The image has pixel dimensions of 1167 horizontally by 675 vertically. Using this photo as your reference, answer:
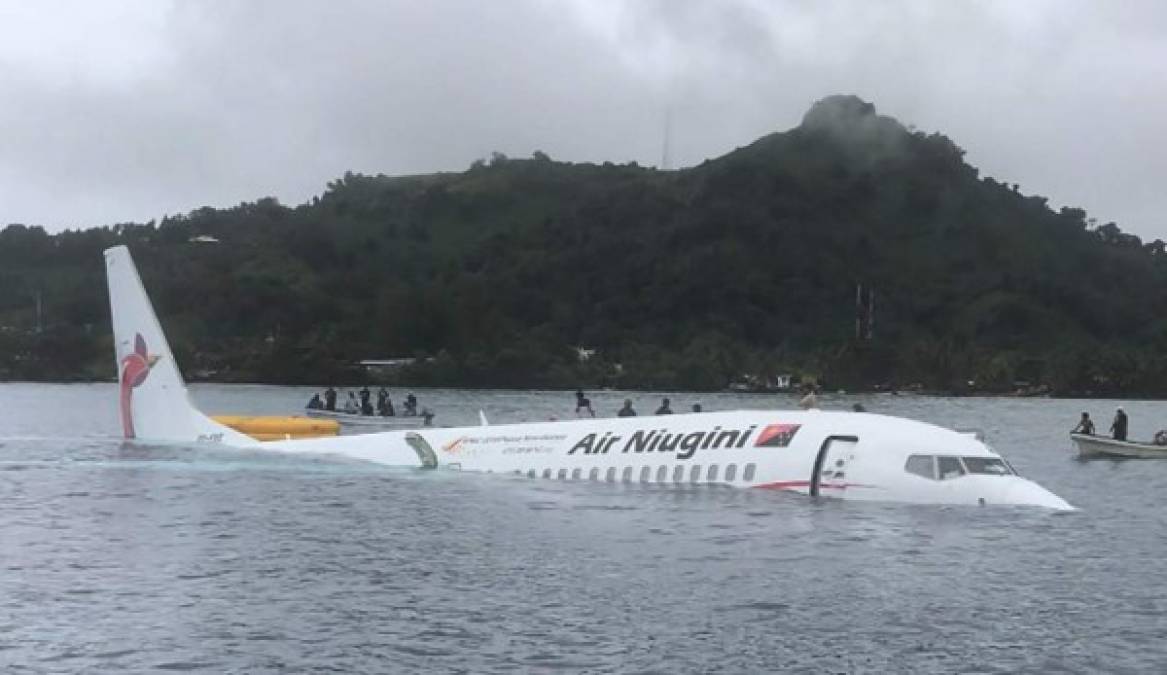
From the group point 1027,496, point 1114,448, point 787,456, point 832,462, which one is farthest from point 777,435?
point 1114,448

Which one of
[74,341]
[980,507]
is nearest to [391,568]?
[980,507]

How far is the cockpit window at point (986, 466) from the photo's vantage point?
3300cm

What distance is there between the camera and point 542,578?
26375 mm

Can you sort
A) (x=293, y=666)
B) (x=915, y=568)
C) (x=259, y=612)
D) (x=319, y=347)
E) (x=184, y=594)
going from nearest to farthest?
(x=293, y=666) < (x=259, y=612) < (x=184, y=594) < (x=915, y=568) < (x=319, y=347)

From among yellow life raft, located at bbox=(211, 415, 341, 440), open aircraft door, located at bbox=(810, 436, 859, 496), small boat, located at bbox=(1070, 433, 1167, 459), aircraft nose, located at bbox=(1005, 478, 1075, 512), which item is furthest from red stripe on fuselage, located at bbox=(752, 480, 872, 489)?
small boat, located at bbox=(1070, 433, 1167, 459)

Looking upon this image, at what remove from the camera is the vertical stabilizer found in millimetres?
47188

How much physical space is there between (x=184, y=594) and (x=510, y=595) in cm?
526

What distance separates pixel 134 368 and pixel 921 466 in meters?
25.6

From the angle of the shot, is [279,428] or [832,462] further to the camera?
[279,428]

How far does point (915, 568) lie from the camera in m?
27.3

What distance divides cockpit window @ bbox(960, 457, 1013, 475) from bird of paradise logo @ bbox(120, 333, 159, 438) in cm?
2564

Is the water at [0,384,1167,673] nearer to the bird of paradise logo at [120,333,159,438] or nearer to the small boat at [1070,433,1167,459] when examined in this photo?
the bird of paradise logo at [120,333,159,438]

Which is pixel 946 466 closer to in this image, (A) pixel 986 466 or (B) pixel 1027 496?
(A) pixel 986 466

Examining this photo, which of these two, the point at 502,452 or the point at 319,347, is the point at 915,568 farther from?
the point at 319,347
